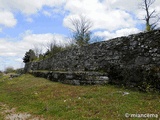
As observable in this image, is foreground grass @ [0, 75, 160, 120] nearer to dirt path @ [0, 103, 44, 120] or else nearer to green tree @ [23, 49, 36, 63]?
dirt path @ [0, 103, 44, 120]

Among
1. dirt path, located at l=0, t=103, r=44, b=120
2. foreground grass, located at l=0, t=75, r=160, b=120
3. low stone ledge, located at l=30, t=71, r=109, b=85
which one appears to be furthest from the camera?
low stone ledge, located at l=30, t=71, r=109, b=85

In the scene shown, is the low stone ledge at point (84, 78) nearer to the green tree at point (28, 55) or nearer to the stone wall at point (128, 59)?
the stone wall at point (128, 59)

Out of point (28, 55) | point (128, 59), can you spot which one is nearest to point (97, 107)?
point (128, 59)

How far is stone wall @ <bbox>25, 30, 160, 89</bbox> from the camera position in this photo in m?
8.94

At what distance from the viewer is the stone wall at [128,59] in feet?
29.3

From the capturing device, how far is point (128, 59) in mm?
10258

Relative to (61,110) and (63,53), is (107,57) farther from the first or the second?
(63,53)

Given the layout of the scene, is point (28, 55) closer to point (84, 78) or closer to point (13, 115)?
point (84, 78)

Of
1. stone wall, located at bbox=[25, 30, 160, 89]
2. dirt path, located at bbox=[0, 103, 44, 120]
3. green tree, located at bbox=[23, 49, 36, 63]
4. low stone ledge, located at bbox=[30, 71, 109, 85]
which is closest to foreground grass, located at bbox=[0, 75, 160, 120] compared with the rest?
dirt path, located at bbox=[0, 103, 44, 120]

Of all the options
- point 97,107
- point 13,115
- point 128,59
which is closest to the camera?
point 97,107

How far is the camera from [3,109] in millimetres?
8617

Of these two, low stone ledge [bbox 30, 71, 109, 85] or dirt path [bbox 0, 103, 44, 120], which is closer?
dirt path [bbox 0, 103, 44, 120]

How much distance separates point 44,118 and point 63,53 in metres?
12.5

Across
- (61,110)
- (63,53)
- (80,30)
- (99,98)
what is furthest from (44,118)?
(80,30)
